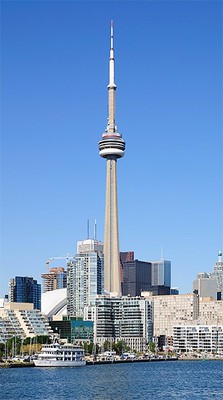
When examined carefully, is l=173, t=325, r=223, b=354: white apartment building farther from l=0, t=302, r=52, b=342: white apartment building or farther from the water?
the water

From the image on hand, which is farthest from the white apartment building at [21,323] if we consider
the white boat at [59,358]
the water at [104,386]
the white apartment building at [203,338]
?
the water at [104,386]

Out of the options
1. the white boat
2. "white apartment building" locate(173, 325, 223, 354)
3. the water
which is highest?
"white apartment building" locate(173, 325, 223, 354)

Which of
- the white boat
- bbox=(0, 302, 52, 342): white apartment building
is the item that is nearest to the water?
the white boat

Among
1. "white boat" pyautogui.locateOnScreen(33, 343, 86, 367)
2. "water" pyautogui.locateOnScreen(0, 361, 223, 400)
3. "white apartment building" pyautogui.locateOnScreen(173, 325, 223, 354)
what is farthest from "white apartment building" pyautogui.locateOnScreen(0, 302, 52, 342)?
"water" pyautogui.locateOnScreen(0, 361, 223, 400)

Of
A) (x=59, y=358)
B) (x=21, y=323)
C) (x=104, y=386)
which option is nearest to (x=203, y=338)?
(x=21, y=323)

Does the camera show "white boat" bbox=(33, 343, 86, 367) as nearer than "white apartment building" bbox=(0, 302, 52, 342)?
Yes

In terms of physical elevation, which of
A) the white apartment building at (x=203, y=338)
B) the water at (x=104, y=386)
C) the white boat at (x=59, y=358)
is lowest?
the water at (x=104, y=386)

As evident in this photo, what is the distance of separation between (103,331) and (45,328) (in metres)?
18.9

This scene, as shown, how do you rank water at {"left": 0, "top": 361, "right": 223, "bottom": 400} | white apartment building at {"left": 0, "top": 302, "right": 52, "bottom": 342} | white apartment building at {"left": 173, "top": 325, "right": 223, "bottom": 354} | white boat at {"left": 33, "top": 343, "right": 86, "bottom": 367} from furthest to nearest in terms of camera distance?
1. white apartment building at {"left": 173, "top": 325, "right": 223, "bottom": 354}
2. white apartment building at {"left": 0, "top": 302, "right": 52, "bottom": 342}
3. white boat at {"left": 33, "top": 343, "right": 86, "bottom": 367}
4. water at {"left": 0, "top": 361, "right": 223, "bottom": 400}

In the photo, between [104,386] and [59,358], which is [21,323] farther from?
[104,386]

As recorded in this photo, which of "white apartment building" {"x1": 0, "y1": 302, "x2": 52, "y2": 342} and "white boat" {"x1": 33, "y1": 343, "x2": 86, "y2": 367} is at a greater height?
"white apartment building" {"x1": 0, "y1": 302, "x2": 52, "y2": 342}

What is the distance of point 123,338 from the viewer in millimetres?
199875

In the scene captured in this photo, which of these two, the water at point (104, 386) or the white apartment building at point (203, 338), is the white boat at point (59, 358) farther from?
the white apartment building at point (203, 338)

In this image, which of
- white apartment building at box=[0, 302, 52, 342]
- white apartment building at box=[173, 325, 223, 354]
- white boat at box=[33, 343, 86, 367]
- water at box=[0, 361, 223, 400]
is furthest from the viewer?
white apartment building at box=[173, 325, 223, 354]
